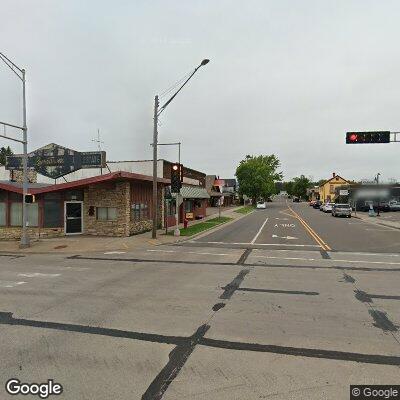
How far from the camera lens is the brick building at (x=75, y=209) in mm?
20547

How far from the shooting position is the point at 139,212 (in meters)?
22.6

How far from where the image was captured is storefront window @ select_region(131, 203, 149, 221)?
21734mm

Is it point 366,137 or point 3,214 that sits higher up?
point 366,137

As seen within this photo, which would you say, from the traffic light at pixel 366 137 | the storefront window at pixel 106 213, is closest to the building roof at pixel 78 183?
the storefront window at pixel 106 213

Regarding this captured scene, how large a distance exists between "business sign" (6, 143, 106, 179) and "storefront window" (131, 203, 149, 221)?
4914 mm

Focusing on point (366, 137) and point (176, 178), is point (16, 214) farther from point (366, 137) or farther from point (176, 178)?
point (366, 137)

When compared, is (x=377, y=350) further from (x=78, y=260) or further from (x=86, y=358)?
(x=78, y=260)

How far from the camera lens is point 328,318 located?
6566 mm

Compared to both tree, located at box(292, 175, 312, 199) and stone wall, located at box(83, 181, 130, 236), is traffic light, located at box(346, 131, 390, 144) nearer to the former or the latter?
stone wall, located at box(83, 181, 130, 236)

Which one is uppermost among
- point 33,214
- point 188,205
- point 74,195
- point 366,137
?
point 366,137

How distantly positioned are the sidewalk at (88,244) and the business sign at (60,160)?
712 cm

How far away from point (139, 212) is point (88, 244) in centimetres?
553

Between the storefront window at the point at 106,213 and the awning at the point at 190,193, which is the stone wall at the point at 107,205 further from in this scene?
the awning at the point at 190,193

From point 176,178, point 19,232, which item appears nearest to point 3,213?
point 19,232
